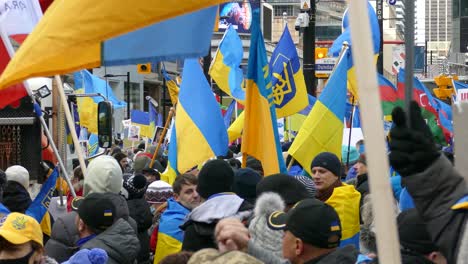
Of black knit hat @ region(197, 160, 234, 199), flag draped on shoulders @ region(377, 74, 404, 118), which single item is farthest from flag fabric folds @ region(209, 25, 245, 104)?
black knit hat @ region(197, 160, 234, 199)

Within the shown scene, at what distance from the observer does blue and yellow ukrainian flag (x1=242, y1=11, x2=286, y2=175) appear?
8047 millimetres

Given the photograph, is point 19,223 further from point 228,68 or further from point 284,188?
point 228,68

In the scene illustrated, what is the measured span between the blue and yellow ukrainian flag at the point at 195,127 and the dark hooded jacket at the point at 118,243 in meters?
3.40

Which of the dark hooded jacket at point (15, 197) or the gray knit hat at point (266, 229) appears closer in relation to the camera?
the gray knit hat at point (266, 229)

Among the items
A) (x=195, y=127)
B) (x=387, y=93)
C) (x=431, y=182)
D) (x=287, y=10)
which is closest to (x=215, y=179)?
(x=431, y=182)

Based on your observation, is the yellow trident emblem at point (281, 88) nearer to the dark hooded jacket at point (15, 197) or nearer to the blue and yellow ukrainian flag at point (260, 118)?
the blue and yellow ukrainian flag at point (260, 118)

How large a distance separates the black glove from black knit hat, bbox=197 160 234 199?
2888mm

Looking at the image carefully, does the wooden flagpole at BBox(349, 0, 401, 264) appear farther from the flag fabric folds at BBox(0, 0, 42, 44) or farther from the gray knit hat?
the flag fabric folds at BBox(0, 0, 42, 44)

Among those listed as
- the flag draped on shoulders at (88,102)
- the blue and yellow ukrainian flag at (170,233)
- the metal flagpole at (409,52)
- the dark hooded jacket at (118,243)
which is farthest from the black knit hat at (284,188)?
the flag draped on shoulders at (88,102)

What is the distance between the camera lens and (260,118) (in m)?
8.21

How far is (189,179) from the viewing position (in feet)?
24.6

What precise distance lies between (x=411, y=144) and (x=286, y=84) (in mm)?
8710

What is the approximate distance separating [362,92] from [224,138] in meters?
6.60

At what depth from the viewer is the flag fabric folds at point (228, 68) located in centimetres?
1489
